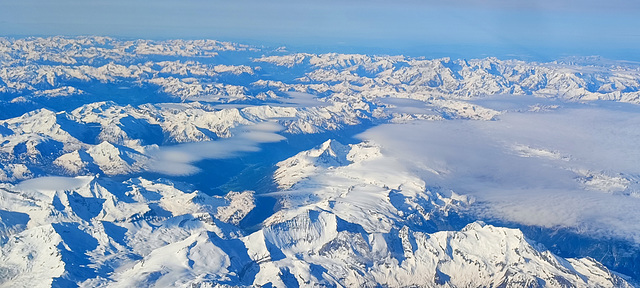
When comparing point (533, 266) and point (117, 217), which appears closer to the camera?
point (533, 266)

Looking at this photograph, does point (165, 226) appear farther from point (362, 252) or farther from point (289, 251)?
point (362, 252)

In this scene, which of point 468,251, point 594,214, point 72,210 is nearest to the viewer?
point 468,251

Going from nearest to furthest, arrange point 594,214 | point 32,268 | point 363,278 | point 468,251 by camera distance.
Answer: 1. point 32,268
2. point 363,278
3. point 468,251
4. point 594,214

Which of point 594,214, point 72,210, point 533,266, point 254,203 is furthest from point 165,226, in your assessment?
point 594,214

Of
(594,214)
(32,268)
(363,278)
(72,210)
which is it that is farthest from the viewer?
(594,214)

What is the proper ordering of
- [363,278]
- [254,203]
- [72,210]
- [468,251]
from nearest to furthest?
[363,278] < [468,251] < [72,210] < [254,203]

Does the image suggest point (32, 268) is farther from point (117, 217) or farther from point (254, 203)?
point (254, 203)

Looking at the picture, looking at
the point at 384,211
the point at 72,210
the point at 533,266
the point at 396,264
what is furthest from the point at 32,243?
the point at 533,266

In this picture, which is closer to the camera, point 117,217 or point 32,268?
point 32,268
